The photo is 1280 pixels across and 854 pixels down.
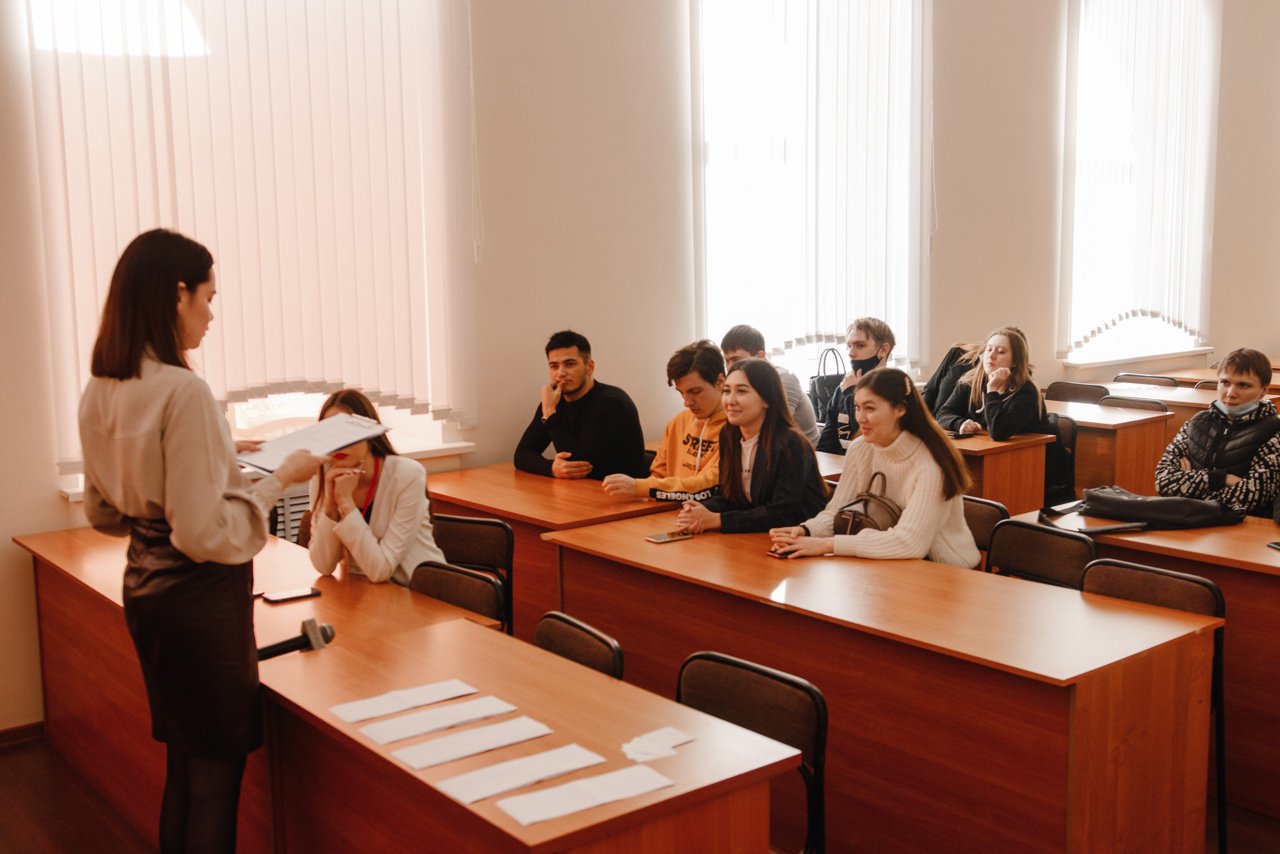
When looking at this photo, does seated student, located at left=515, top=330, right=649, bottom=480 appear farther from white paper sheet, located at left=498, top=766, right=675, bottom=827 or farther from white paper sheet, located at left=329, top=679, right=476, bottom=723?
white paper sheet, located at left=498, top=766, right=675, bottom=827

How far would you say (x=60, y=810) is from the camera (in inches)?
143

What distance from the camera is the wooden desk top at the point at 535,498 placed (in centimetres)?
425

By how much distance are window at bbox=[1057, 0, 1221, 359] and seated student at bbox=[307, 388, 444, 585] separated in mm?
5893

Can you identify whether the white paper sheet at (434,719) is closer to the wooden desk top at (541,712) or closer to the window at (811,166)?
the wooden desk top at (541,712)

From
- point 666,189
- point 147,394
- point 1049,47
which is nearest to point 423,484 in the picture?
point 147,394

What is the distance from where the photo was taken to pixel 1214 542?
3625 millimetres

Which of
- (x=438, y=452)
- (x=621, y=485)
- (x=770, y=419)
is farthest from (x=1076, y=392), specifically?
(x=438, y=452)

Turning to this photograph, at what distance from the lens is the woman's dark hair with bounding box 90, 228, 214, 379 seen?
2195 mm

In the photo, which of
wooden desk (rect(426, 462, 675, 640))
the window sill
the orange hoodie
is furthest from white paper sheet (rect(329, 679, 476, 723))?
the window sill

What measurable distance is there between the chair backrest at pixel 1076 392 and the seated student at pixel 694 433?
3.44 m

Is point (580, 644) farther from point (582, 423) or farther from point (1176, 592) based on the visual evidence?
point (582, 423)

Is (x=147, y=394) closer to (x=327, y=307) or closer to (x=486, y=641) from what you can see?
(x=486, y=641)

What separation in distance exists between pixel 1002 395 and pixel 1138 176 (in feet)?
11.9

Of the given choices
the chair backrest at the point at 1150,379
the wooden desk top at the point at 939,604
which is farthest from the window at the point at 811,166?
the wooden desk top at the point at 939,604
